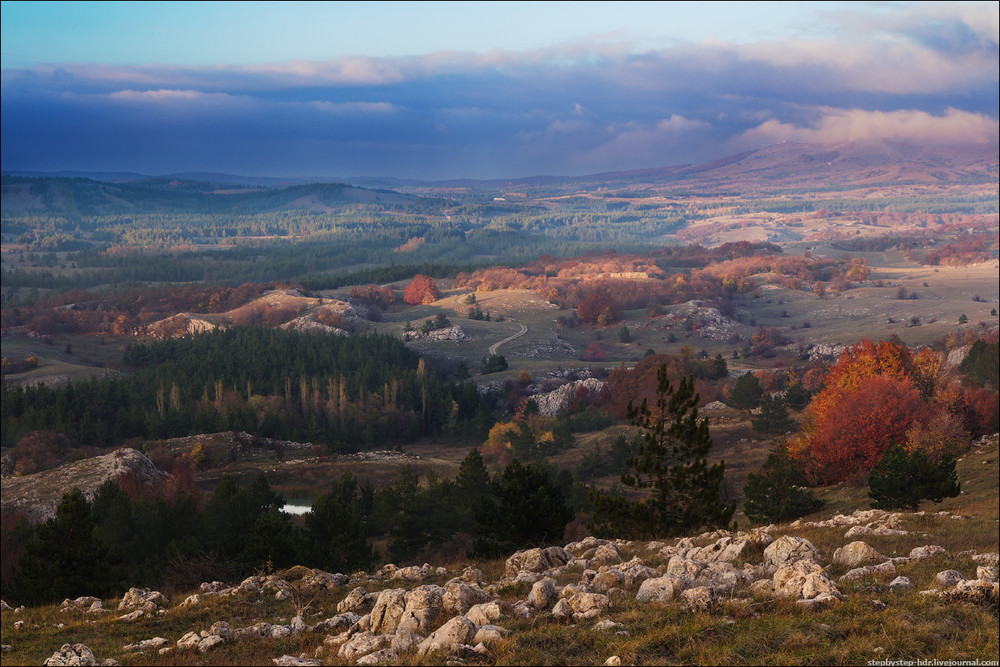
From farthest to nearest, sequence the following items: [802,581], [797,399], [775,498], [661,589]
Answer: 1. [797,399]
2. [775,498]
3. [661,589]
4. [802,581]

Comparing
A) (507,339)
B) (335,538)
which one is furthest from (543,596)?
(507,339)

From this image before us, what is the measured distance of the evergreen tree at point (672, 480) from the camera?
91.8 feet

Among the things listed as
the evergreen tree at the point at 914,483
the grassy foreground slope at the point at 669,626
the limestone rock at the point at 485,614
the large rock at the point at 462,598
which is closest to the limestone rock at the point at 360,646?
the grassy foreground slope at the point at 669,626

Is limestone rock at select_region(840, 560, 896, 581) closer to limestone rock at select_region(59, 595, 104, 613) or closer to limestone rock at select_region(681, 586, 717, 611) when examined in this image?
A: limestone rock at select_region(681, 586, 717, 611)

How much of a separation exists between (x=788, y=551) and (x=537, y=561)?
7.63 m

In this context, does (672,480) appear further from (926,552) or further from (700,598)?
(700,598)

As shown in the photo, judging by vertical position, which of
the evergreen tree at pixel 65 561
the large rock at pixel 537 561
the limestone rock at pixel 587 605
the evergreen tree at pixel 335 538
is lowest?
the evergreen tree at pixel 335 538

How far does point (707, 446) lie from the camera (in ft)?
92.1

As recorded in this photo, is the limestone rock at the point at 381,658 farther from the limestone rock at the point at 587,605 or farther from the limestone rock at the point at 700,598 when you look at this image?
the limestone rock at the point at 700,598

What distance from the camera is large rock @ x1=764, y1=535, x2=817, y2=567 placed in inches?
687

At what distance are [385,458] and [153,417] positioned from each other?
108 feet

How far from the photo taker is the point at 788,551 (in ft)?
58.0

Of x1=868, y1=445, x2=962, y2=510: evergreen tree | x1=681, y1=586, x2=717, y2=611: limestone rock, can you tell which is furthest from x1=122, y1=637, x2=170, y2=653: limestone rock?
x1=868, y1=445, x2=962, y2=510: evergreen tree

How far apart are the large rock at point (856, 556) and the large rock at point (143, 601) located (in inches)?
705
